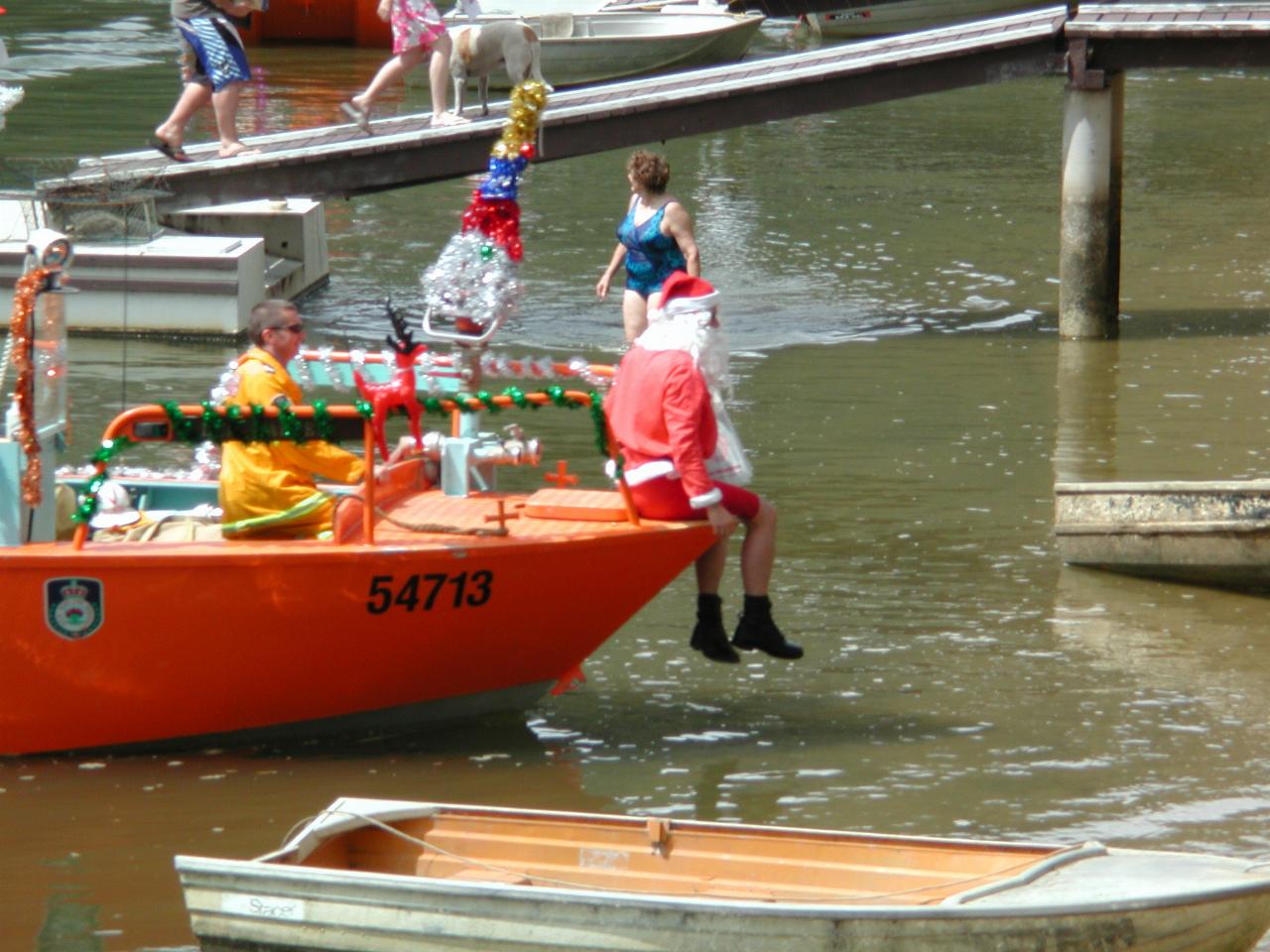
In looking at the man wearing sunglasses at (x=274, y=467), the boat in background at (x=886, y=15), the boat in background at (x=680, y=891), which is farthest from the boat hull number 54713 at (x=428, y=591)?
the boat in background at (x=886, y=15)

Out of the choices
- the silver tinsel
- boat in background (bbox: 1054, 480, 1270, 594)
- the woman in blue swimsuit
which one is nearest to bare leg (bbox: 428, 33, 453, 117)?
the woman in blue swimsuit

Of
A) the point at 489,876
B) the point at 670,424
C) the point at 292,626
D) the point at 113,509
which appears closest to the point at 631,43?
the point at 113,509

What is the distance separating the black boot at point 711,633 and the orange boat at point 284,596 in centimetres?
29

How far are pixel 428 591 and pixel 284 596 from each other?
467 millimetres

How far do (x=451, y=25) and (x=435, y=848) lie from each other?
1151 centimetres

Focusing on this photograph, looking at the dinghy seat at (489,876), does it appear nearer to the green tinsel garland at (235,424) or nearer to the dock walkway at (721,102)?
the green tinsel garland at (235,424)

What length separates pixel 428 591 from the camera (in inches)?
289

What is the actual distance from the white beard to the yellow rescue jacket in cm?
109

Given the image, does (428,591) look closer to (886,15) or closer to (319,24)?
(319,24)

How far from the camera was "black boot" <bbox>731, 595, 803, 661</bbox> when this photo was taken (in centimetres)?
775

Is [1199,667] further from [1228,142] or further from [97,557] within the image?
[1228,142]

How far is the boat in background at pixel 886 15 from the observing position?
3569cm

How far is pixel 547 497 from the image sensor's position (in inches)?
304

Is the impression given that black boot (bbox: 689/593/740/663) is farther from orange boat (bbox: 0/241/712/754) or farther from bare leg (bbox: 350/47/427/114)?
bare leg (bbox: 350/47/427/114)
